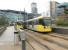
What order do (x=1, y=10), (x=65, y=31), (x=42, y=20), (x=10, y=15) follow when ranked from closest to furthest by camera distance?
1. (x=65, y=31)
2. (x=42, y=20)
3. (x=1, y=10)
4. (x=10, y=15)

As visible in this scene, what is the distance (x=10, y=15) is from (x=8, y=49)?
131 m

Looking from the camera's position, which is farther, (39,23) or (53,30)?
(53,30)

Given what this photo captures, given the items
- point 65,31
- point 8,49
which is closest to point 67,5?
point 65,31

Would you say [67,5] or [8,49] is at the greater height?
[67,5]

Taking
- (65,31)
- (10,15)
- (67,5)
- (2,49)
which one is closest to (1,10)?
(10,15)

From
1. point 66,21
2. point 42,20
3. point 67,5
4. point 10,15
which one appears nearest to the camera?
point 42,20

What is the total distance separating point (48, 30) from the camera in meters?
41.4

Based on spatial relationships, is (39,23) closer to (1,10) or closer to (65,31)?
(65,31)

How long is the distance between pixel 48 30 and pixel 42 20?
2.11m

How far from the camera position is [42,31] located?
4209cm

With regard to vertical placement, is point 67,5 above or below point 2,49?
above

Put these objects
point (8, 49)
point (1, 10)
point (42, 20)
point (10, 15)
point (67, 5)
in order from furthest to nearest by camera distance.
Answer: point (10, 15) → point (1, 10) → point (67, 5) → point (42, 20) → point (8, 49)

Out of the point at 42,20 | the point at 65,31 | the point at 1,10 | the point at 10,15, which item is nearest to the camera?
the point at 65,31

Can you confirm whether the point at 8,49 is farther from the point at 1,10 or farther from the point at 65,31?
the point at 1,10
